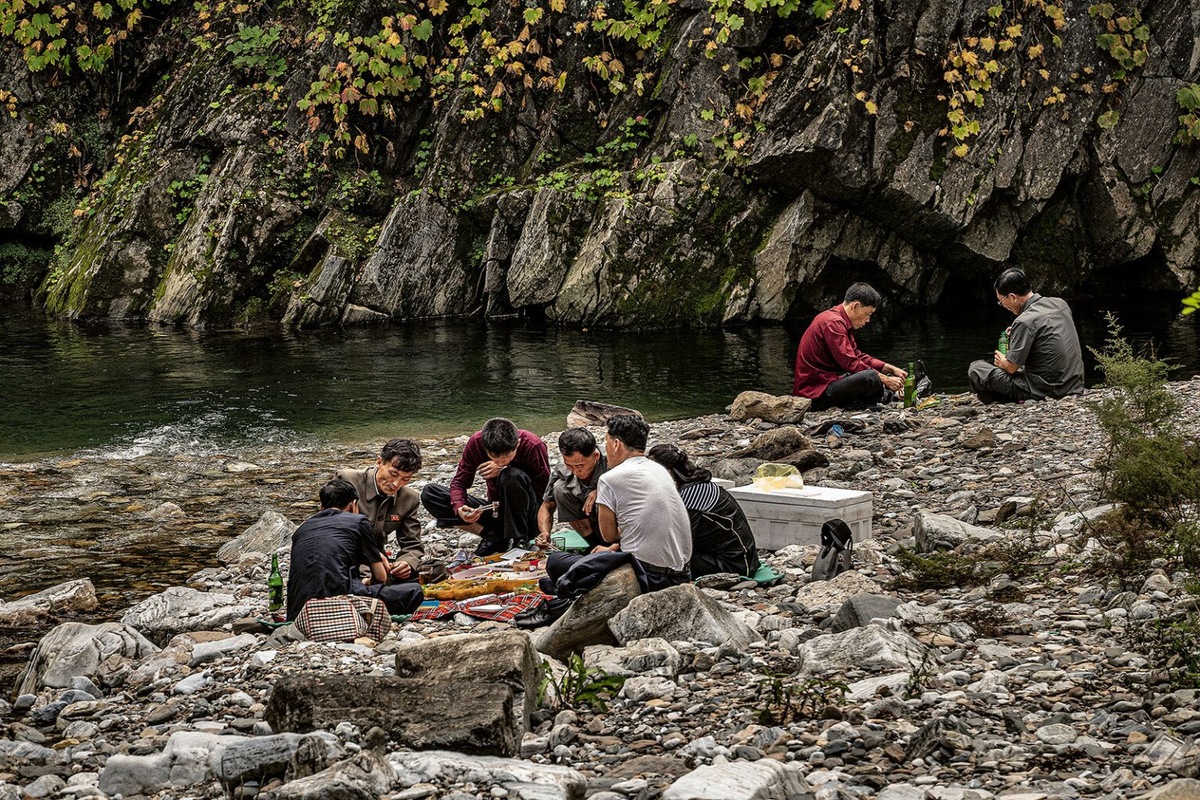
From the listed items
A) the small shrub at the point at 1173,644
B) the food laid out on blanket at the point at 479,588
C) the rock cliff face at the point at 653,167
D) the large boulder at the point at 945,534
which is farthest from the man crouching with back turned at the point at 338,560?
the rock cliff face at the point at 653,167

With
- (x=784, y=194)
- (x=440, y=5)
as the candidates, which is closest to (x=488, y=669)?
(x=784, y=194)

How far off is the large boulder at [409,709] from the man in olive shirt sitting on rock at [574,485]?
3674 millimetres

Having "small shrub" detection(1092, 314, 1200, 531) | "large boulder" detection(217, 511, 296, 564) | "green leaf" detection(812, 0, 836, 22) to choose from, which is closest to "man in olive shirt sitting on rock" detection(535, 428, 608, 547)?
"large boulder" detection(217, 511, 296, 564)

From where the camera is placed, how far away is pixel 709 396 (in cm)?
1853

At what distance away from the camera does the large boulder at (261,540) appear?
9.88 m

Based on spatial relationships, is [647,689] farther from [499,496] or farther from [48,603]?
[48,603]

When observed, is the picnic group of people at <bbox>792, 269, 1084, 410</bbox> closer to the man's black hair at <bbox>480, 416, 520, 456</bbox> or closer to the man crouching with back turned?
the man's black hair at <bbox>480, 416, 520, 456</bbox>

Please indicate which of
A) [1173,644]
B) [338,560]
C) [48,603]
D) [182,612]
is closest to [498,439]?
[338,560]

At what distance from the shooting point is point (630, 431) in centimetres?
786

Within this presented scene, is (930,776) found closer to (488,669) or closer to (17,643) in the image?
(488,669)

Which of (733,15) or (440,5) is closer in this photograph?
(733,15)

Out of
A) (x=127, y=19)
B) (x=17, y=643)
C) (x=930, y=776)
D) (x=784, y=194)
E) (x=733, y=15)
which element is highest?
(x=127, y=19)

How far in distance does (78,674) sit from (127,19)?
34.4 m

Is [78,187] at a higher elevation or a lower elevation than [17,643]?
higher
